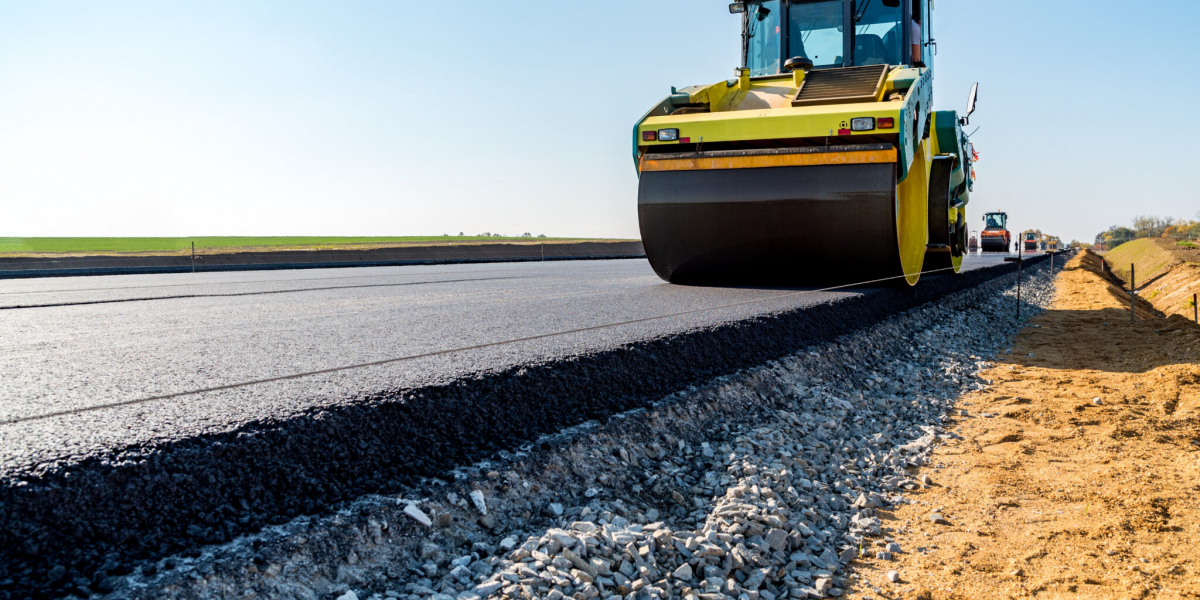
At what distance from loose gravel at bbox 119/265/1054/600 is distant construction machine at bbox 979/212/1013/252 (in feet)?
128

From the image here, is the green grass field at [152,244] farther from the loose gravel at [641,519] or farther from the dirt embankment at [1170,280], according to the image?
the loose gravel at [641,519]

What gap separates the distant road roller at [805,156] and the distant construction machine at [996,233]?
34.9 m

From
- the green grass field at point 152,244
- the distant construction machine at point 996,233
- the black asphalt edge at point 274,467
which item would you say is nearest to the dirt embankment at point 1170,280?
the distant construction machine at point 996,233

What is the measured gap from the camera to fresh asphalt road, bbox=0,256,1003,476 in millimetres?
2695

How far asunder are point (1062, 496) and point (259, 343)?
4311 millimetres

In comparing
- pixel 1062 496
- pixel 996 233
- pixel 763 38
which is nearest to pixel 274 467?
pixel 1062 496

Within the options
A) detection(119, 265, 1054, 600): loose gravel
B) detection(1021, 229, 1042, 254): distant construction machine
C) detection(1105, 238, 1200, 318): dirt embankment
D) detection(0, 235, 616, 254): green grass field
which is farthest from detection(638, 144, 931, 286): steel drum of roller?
detection(1021, 229, 1042, 254): distant construction machine

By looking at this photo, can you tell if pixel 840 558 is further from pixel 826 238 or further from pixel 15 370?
pixel 826 238

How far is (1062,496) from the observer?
3.85 m

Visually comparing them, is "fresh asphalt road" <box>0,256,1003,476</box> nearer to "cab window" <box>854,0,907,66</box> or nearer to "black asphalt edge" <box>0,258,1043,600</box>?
"black asphalt edge" <box>0,258,1043,600</box>

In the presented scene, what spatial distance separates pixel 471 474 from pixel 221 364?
159cm

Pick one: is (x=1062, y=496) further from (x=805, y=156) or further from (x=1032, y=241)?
(x=1032, y=241)

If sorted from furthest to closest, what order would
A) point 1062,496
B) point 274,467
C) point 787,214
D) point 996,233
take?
point 996,233 < point 787,214 < point 1062,496 < point 274,467

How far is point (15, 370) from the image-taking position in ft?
12.0
